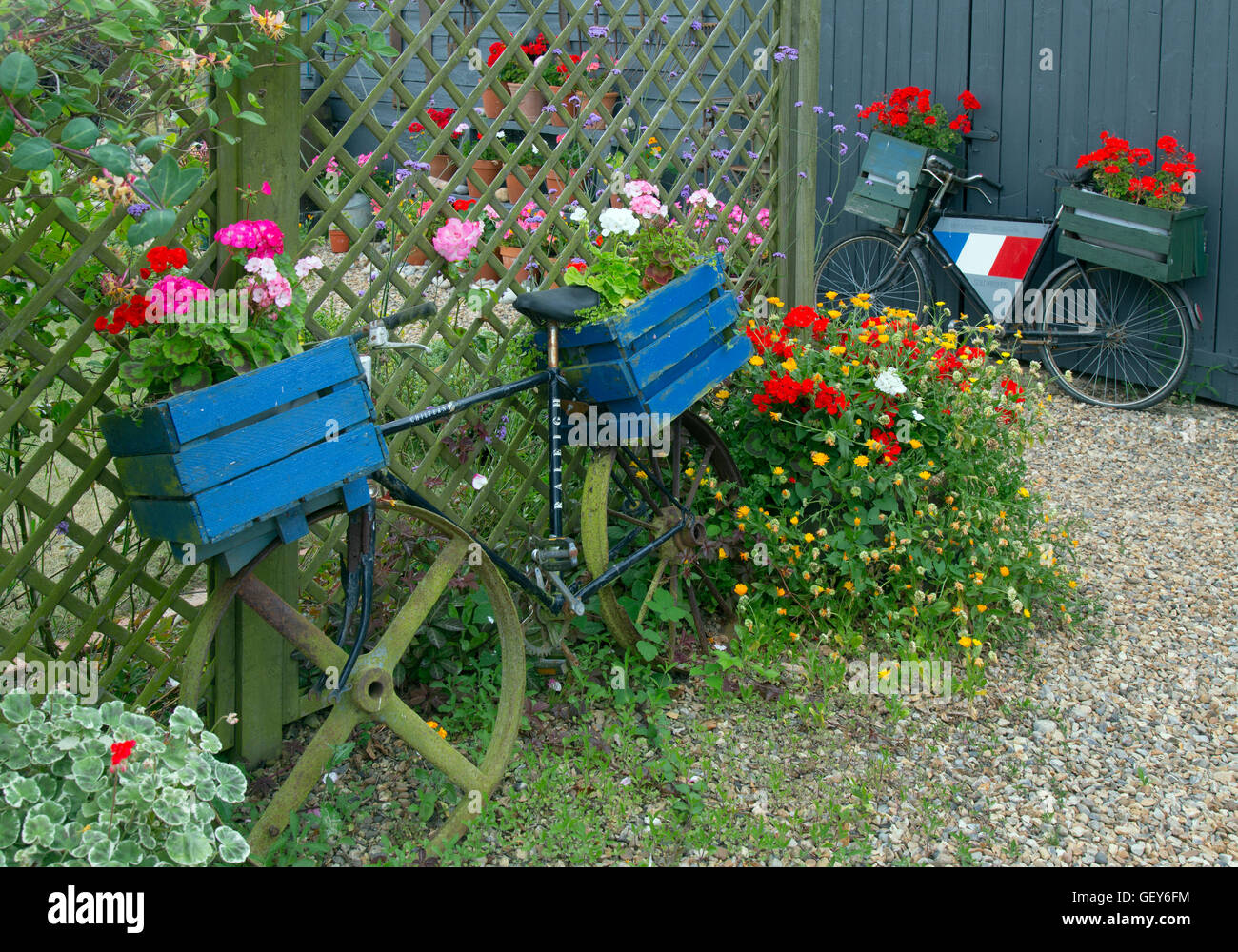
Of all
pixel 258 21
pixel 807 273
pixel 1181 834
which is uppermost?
pixel 258 21

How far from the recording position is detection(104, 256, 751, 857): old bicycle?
191 cm

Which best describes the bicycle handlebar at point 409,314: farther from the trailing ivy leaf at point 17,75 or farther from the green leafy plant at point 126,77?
the trailing ivy leaf at point 17,75

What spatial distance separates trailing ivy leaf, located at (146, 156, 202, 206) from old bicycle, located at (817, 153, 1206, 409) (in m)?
4.59

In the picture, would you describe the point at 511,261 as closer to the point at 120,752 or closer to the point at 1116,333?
the point at 120,752

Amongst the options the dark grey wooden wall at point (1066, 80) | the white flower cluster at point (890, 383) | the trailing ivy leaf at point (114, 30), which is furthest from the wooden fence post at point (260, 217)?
the dark grey wooden wall at point (1066, 80)

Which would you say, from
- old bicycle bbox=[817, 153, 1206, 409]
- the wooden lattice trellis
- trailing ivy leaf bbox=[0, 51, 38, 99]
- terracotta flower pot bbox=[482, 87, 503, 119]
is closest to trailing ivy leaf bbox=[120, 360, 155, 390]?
the wooden lattice trellis

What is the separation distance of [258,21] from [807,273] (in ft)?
7.47

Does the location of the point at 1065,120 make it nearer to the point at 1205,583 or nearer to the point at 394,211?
the point at 1205,583

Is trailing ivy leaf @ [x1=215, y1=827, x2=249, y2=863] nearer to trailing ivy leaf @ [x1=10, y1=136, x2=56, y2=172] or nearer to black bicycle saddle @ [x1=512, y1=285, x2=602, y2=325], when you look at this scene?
trailing ivy leaf @ [x1=10, y1=136, x2=56, y2=172]

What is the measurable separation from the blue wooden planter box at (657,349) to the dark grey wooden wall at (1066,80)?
353 centimetres

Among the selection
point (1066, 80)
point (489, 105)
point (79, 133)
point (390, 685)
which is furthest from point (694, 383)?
point (489, 105)
